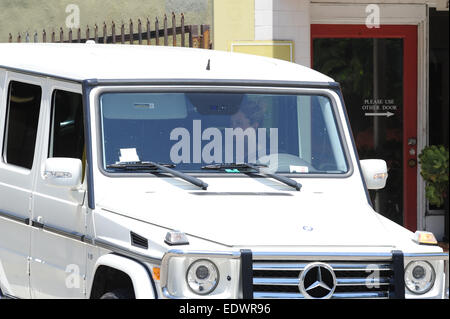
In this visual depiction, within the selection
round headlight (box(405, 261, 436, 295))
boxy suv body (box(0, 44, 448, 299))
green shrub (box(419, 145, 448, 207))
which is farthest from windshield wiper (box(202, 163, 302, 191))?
green shrub (box(419, 145, 448, 207))

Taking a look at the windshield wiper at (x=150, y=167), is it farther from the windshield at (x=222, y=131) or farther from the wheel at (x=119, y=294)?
the wheel at (x=119, y=294)

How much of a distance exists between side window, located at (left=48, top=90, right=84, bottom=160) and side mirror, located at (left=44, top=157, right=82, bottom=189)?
35 centimetres

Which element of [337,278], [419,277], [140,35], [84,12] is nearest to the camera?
[337,278]

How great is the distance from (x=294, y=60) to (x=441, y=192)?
2.26 meters

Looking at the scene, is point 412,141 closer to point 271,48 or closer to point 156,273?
point 271,48

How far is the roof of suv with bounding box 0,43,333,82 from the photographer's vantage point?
6605mm

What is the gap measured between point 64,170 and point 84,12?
24.6 ft

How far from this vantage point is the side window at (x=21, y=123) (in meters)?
7.01

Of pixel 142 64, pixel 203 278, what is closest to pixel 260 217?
pixel 203 278

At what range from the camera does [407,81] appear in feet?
41.3

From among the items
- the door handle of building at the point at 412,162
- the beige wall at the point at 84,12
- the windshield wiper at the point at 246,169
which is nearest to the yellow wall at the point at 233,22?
the beige wall at the point at 84,12

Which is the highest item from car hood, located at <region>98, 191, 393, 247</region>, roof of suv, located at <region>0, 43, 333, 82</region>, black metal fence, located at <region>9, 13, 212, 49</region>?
black metal fence, located at <region>9, 13, 212, 49</region>

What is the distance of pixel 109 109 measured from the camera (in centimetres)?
643

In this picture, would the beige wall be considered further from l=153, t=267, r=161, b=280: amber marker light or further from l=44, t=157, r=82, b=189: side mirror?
l=153, t=267, r=161, b=280: amber marker light
